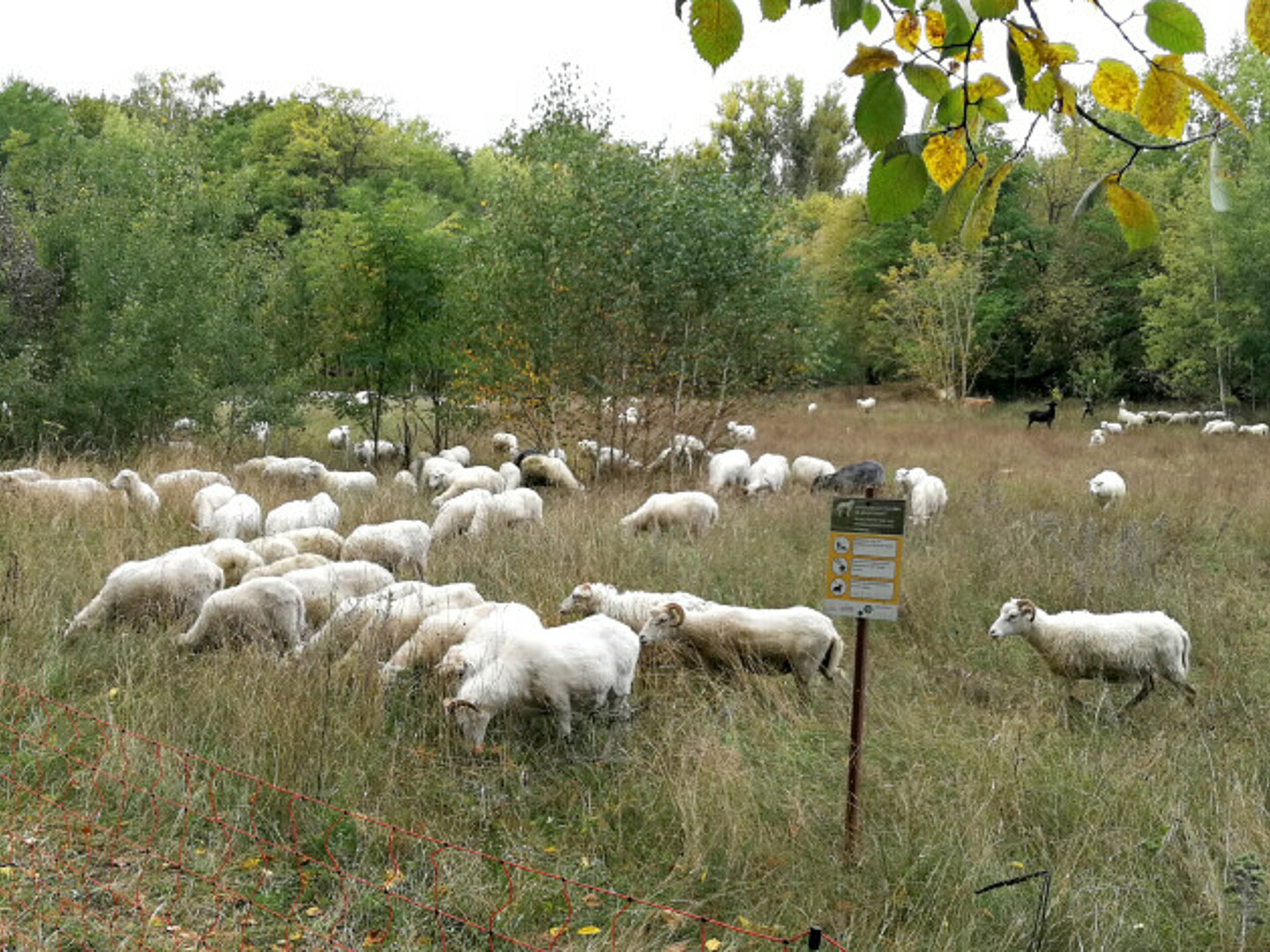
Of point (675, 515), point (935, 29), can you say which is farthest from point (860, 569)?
point (675, 515)

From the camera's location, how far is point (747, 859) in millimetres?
4266

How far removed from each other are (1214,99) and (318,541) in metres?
8.87

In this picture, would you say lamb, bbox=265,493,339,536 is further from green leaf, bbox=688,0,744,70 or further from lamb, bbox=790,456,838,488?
green leaf, bbox=688,0,744,70

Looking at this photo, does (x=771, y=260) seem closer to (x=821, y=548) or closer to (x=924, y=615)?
(x=821, y=548)

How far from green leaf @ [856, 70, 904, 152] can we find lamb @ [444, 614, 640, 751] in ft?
13.9

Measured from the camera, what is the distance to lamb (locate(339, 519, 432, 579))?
29.5ft

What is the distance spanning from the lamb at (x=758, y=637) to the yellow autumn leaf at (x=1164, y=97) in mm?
5194

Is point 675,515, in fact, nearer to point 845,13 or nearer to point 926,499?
point 926,499

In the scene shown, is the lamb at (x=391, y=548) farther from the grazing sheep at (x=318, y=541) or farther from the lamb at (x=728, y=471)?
the lamb at (x=728, y=471)

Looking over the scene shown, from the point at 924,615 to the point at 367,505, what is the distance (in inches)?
259

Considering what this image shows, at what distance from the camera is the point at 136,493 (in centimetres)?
1094

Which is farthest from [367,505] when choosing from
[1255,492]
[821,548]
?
[1255,492]

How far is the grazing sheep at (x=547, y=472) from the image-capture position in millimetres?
14359

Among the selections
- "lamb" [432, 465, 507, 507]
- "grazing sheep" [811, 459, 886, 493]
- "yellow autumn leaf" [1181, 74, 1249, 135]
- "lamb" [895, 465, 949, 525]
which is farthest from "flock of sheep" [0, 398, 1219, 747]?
"grazing sheep" [811, 459, 886, 493]
